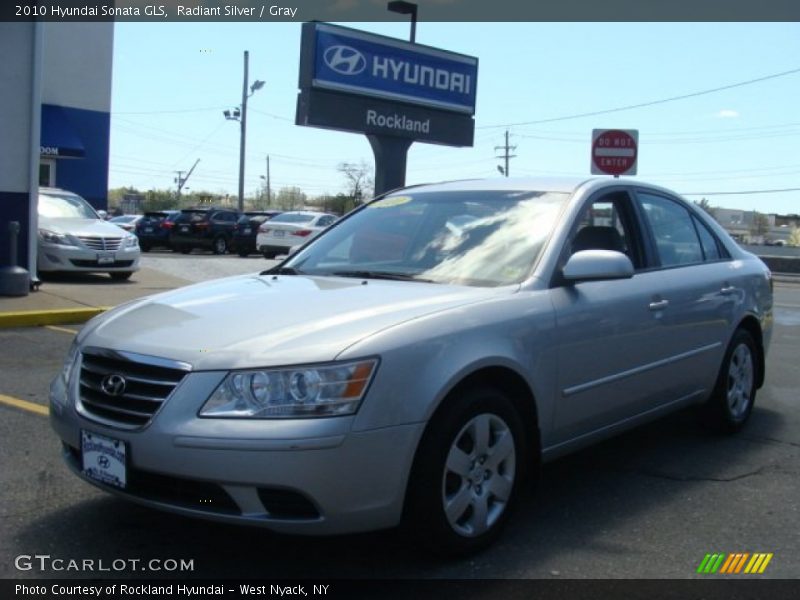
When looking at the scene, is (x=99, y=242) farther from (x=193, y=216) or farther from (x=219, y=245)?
(x=193, y=216)

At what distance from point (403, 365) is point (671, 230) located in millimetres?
2725

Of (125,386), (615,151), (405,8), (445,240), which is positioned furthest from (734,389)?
(405,8)

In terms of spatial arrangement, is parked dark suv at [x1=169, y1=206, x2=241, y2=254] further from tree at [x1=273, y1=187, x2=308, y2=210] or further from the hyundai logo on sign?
tree at [x1=273, y1=187, x2=308, y2=210]

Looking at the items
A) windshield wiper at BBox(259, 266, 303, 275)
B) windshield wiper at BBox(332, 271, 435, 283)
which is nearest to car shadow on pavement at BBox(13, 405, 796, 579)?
windshield wiper at BBox(332, 271, 435, 283)

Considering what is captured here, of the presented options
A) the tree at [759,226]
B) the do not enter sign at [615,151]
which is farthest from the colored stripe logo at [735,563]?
the tree at [759,226]

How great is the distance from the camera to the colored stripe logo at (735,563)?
351 cm

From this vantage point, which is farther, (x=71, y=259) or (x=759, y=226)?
(x=759, y=226)

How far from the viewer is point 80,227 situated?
538 inches

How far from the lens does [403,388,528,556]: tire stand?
3.26 metres

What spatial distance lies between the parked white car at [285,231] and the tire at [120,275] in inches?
308

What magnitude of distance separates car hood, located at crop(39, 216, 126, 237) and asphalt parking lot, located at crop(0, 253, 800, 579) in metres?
8.46

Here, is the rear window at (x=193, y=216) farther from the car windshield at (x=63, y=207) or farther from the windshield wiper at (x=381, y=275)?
the windshield wiper at (x=381, y=275)

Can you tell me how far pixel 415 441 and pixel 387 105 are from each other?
15.2 metres

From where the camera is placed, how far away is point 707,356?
521cm
